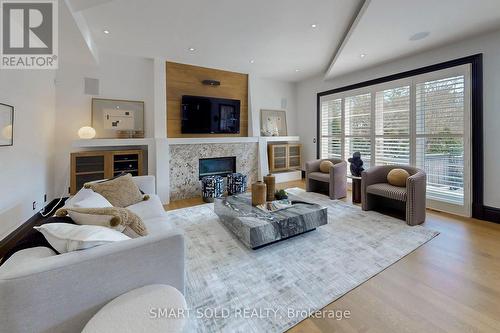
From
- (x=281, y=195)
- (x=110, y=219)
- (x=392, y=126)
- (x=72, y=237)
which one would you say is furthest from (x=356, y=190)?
(x=72, y=237)

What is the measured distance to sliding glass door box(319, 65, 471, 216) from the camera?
359 centimetres

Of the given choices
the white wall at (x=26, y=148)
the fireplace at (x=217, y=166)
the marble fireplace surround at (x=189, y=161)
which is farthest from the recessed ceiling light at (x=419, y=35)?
the white wall at (x=26, y=148)

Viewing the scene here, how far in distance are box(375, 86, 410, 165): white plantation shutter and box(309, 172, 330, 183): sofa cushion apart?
118cm

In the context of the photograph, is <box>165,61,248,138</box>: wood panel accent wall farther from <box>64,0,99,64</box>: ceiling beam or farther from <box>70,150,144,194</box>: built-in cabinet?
<box>64,0,99,64</box>: ceiling beam

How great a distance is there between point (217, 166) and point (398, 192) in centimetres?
370

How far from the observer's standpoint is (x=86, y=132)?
412 cm

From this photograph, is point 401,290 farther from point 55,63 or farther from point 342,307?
point 55,63

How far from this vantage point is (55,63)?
3.67m

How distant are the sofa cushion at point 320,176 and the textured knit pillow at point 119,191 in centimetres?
338

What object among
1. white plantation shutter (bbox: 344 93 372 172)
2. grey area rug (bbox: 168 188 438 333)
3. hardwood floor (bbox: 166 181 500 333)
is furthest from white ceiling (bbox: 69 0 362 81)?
hardwood floor (bbox: 166 181 500 333)

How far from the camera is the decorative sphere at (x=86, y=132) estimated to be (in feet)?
13.4

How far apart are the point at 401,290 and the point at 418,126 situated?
3.34m

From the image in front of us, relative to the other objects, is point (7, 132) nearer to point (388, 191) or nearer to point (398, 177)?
point (388, 191)

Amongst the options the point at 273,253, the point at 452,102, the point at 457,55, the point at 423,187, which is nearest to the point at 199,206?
the point at 273,253
